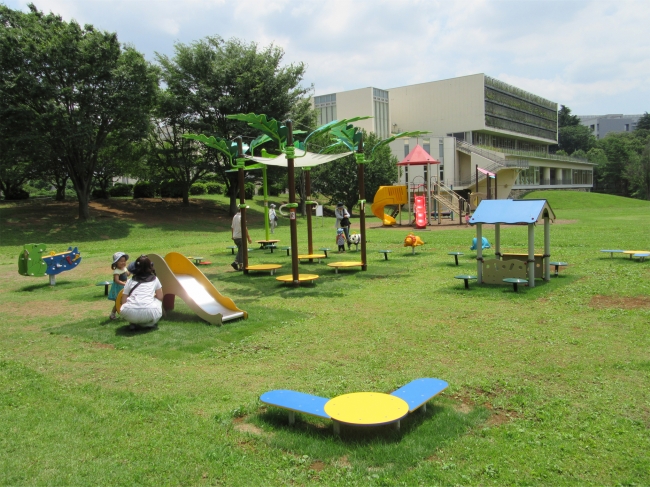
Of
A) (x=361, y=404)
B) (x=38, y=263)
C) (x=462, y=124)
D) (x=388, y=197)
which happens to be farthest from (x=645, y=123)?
(x=361, y=404)

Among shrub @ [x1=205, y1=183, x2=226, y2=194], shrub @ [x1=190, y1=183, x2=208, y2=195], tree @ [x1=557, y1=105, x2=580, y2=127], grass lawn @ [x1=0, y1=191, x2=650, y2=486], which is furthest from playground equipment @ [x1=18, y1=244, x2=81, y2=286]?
tree @ [x1=557, y1=105, x2=580, y2=127]

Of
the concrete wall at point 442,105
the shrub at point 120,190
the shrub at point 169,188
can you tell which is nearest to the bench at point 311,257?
the shrub at point 169,188

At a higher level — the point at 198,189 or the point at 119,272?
the point at 198,189

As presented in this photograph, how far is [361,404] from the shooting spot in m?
4.71

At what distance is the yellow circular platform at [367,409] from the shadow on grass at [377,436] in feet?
0.66

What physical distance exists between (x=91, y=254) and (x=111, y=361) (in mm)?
15579

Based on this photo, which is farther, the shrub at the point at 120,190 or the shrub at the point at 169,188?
the shrub at the point at 120,190

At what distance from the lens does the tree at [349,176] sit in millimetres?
45812

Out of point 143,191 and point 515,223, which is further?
point 143,191

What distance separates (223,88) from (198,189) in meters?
13.4

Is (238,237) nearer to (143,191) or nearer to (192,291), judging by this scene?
(192,291)

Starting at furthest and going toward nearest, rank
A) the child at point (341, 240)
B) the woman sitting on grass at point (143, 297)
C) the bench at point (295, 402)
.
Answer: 1. the child at point (341, 240)
2. the woman sitting on grass at point (143, 297)
3. the bench at point (295, 402)

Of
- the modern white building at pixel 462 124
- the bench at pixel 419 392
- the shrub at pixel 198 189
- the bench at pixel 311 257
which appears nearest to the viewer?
the bench at pixel 419 392

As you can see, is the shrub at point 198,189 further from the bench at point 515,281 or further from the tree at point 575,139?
the tree at point 575,139
